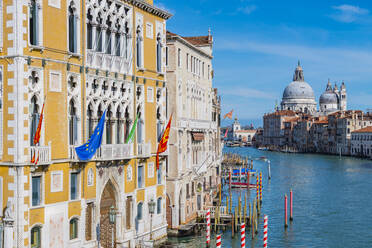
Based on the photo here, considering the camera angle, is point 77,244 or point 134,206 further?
point 134,206

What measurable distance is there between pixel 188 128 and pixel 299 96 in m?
142

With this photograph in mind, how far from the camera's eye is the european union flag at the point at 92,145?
46.1 ft

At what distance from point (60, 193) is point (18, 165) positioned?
158 centimetres

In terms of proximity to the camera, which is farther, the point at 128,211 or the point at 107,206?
the point at 128,211

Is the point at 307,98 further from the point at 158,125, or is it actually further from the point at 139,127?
the point at 139,127

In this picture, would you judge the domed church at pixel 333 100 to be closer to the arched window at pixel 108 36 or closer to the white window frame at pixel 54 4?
the arched window at pixel 108 36

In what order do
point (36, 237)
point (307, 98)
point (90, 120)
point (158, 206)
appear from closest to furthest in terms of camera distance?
point (36, 237) → point (90, 120) → point (158, 206) → point (307, 98)

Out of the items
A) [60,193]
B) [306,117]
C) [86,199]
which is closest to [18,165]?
[60,193]

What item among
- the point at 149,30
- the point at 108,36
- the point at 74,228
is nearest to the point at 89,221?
the point at 74,228

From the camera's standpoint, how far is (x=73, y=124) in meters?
14.2

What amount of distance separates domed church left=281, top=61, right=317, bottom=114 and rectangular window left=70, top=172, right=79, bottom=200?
148 m

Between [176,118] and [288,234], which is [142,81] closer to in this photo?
[176,118]

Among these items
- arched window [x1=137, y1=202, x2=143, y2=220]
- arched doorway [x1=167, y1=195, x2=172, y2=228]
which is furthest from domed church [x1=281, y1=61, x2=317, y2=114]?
arched window [x1=137, y1=202, x2=143, y2=220]

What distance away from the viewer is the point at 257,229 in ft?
81.0
